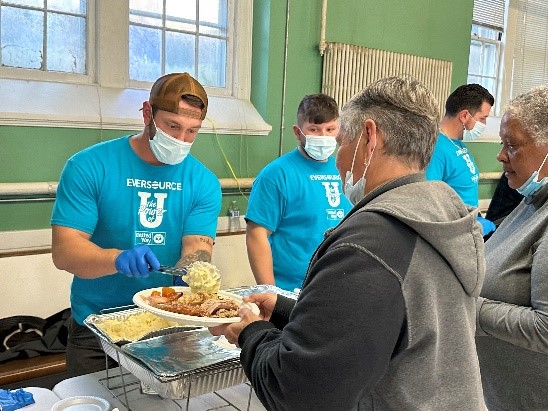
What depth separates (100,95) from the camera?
140 inches

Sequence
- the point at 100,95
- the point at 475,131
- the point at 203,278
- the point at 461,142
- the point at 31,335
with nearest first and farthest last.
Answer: the point at 203,278 < the point at 31,335 < the point at 100,95 < the point at 461,142 < the point at 475,131

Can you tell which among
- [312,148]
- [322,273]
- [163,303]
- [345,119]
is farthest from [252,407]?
[312,148]

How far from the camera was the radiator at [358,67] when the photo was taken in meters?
4.36

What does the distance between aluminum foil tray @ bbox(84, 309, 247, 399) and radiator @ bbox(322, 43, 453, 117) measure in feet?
9.75

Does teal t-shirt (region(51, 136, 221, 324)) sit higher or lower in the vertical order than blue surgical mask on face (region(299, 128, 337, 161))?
lower

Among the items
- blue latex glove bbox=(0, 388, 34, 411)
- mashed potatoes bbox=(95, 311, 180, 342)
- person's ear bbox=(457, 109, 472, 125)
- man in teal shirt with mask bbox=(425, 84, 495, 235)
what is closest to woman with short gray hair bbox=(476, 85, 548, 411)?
mashed potatoes bbox=(95, 311, 180, 342)

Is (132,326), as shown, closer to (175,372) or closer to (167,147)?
(175,372)

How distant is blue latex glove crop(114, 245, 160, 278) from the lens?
1.71m

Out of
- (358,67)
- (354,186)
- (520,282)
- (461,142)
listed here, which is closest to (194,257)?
(354,186)

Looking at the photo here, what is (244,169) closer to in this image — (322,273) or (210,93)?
(210,93)

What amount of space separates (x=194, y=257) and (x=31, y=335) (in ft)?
5.22

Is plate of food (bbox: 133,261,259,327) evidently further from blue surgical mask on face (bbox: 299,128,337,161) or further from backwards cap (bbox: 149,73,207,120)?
blue surgical mask on face (bbox: 299,128,337,161)

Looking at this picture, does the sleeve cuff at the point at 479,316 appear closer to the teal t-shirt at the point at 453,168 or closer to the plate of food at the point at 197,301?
the plate of food at the point at 197,301

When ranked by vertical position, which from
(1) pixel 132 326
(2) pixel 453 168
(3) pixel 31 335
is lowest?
(3) pixel 31 335
